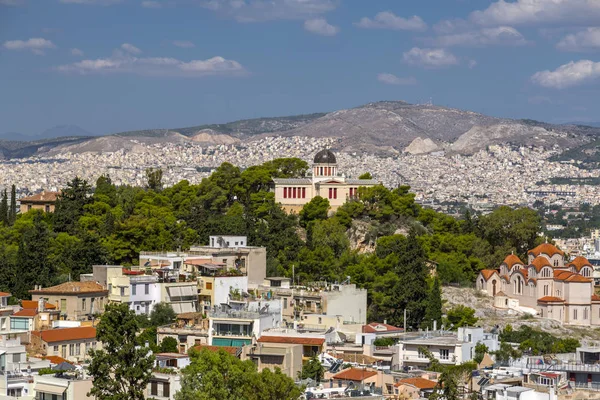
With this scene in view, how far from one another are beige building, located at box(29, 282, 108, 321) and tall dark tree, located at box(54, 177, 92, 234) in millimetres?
14815

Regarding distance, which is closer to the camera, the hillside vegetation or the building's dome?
the hillside vegetation

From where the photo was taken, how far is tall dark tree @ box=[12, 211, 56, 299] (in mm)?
49812

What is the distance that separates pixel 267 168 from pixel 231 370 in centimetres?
3877

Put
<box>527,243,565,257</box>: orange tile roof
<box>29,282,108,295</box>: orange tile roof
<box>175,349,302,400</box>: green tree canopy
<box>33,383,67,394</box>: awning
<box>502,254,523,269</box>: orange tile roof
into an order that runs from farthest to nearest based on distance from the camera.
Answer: <box>527,243,565,257</box>: orange tile roof, <box>502,254,523,269</box>: orange tile roof, <box>29,282,108,295</box>: orange tile roof, <box>175,349,302,400</box>: green tree canopy, <box>33,383,67,394</box>: awning

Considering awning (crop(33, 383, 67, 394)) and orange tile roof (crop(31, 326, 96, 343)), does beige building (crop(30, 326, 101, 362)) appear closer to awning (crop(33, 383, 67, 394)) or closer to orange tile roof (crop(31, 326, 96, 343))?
orange tile roof (crop(31, 326, 96, 343))

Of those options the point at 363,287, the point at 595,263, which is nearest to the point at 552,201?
the point at 595,263

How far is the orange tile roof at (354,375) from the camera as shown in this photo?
3498cm

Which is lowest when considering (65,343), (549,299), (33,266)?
(65,343)

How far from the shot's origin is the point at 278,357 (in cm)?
3725

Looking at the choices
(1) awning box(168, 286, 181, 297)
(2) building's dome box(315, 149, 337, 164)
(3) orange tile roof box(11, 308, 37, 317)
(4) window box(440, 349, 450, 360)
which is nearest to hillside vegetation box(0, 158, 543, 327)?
(2) building's dome box(315, 149, 337, 164)

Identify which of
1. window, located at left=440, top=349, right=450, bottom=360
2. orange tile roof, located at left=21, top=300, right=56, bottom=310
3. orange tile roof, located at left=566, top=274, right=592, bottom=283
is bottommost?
window, located at left=440, top=349, right=450, bottom=360

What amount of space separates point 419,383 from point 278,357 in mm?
4059

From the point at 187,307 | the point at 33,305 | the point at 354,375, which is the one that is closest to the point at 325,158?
the point at 187,307

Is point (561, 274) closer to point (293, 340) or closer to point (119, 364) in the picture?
point (293, 340)
